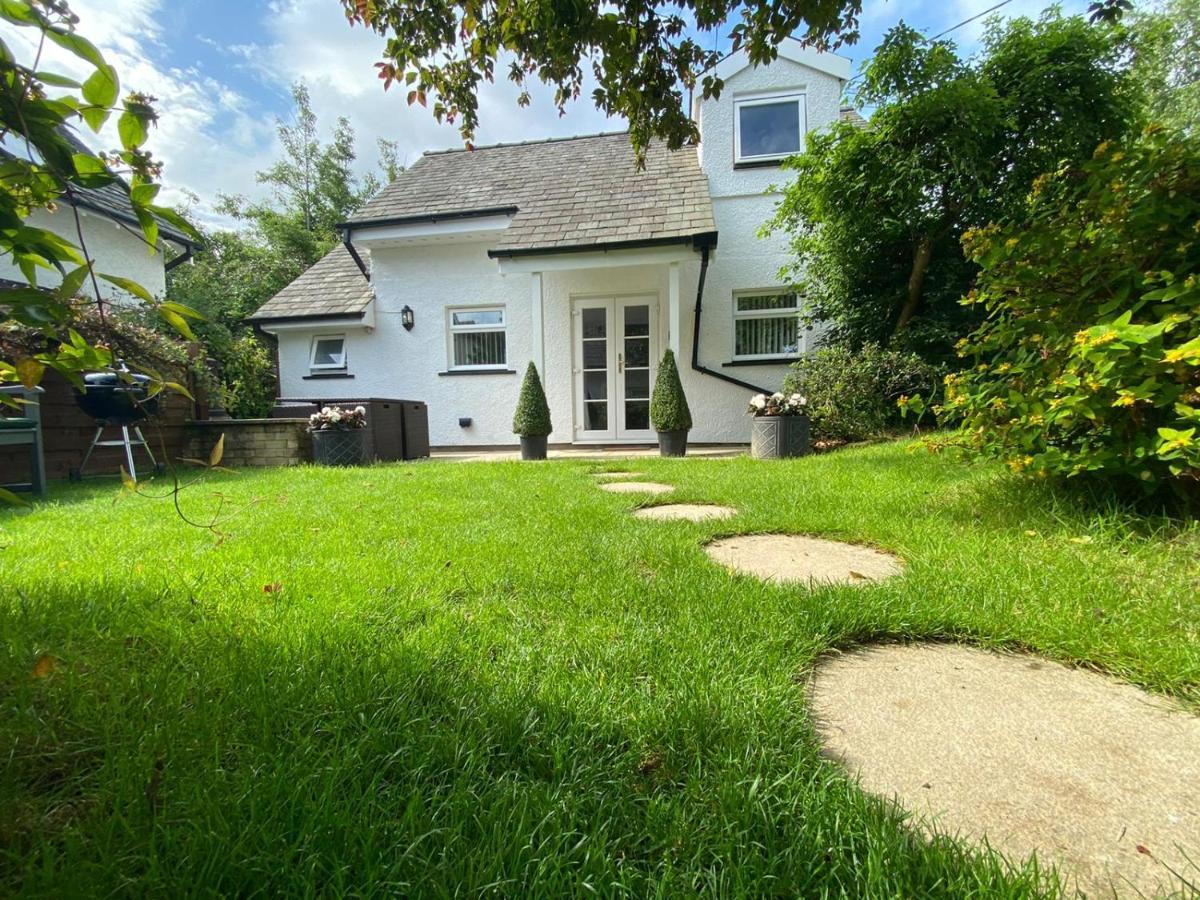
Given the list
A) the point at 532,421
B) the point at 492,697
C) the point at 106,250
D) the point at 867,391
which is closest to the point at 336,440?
the point at 532,421

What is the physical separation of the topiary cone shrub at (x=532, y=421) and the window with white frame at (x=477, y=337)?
2.56m

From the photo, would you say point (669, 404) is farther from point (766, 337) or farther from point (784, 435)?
point (766, 337)

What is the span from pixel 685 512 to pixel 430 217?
721 cm

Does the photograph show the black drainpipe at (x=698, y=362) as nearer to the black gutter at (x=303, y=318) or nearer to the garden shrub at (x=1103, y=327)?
the garden shrub at (x=1103, y=327)

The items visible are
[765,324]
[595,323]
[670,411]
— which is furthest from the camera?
[595,323]

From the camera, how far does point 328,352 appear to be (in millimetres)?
9156

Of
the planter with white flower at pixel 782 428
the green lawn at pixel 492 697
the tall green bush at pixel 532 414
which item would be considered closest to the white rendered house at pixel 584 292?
the tall green bush at pixel 532 414

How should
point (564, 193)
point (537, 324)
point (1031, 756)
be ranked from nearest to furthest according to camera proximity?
point (1031, 756) → point (537, 324) → point (564, 193)

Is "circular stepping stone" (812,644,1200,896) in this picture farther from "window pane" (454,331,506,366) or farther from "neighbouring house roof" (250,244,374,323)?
"neighbouring house roof" (250,244,374,323)

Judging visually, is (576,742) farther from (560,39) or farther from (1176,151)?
(1176,151)

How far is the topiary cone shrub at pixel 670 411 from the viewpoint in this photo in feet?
19.8

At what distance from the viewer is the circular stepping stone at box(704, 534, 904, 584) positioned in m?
1.91

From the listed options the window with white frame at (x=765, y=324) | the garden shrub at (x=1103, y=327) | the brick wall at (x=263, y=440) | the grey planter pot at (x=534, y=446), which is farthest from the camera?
the window with white frame at (x=765, y=324)

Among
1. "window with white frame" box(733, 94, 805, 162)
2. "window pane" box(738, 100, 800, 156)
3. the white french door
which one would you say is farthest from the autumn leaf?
"window pane" box(738, 100, 800, 156)
